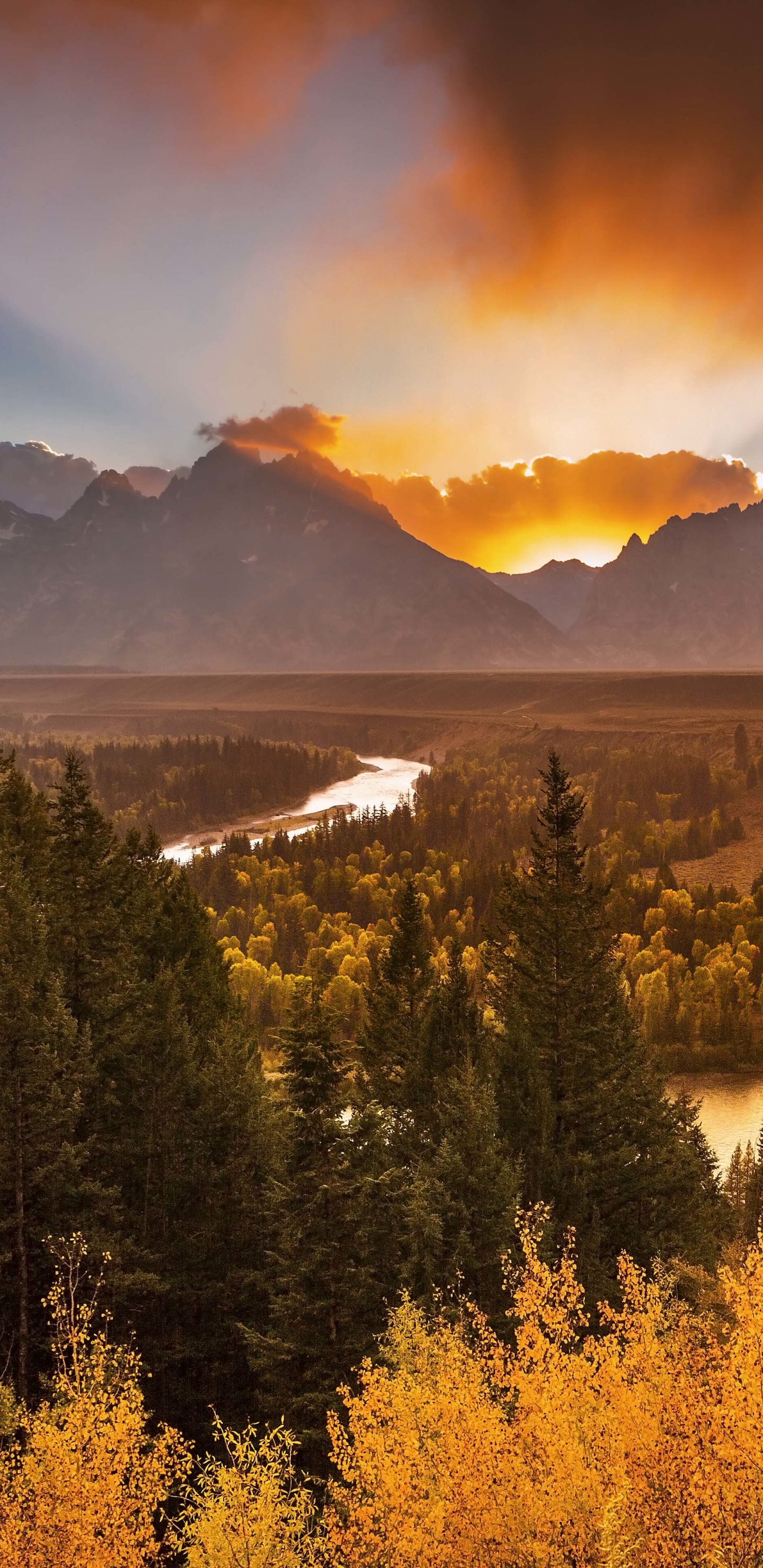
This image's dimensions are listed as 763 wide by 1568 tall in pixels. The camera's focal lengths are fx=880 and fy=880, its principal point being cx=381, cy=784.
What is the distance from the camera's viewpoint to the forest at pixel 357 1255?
18.7m

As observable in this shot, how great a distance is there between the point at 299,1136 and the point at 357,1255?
5.03m

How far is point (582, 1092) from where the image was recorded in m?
39.1

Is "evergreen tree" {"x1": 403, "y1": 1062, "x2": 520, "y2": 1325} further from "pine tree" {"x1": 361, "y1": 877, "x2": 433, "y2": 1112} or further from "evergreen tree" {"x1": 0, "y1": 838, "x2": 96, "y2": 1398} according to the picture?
"pine tree" {"x1": 361, "y1": 877, "x2": 433, "y2": 1112}

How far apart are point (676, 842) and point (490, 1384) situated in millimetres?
143150

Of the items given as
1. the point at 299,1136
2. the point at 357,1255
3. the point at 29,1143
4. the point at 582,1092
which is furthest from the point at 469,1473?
the point at 582,1092

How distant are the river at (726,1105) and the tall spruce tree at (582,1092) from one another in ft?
101

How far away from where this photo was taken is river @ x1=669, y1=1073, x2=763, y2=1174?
235ft

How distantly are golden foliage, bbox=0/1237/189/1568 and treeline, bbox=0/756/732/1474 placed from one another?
6.46 m

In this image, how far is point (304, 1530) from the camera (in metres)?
22.8

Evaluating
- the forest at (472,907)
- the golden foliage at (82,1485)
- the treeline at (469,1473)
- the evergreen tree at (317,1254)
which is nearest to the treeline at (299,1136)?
the evergreen tree at (317,1254)

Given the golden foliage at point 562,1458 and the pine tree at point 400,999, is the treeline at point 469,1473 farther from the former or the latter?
the pine tree at point 400,999

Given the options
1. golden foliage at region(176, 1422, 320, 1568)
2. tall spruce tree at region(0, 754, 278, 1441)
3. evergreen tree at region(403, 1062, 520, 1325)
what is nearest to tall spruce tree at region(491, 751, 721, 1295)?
evergreen tree at region(403, 1062, 520, 1325)

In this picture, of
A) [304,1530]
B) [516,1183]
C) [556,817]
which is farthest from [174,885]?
[304,1530]

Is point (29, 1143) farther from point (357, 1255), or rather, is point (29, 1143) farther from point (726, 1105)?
point (726, 1105)
